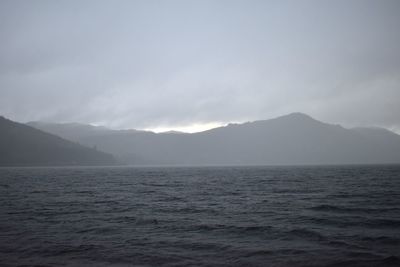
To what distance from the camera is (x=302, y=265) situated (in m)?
17.5

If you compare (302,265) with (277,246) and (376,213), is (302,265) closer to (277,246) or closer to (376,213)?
(277,246)

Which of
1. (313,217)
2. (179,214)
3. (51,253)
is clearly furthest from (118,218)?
(313,217)

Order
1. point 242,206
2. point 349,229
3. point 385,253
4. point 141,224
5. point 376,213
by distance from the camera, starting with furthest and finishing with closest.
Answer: point 242,206, point 376,213, point 141,224, point 349,229, point 385,253

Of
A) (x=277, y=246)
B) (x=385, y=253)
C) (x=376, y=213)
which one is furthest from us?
(x=376, y=213)

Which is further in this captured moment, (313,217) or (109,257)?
(313,217)

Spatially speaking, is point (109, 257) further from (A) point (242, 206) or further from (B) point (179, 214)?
(A) point (242, 206)

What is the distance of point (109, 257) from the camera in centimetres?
1945

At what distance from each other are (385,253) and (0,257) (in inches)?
844

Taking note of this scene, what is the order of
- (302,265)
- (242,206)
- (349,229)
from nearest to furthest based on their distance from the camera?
1. (302,265)
2. (349,229)
3. (242,206)

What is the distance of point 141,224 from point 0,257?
38.9 ft

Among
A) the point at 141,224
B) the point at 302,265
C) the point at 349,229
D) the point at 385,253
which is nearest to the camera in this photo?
the point at 302,265

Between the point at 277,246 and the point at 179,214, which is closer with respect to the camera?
the point at 277,246

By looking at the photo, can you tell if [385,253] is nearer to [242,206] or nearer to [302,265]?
[302,265]

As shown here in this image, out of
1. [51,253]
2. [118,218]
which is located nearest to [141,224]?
[118,218]
